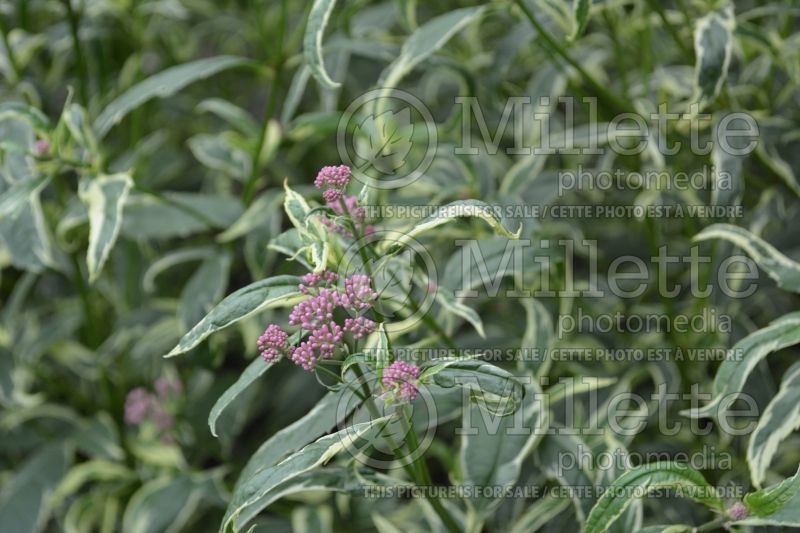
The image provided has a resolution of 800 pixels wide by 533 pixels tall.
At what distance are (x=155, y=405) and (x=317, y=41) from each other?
74 centimetres

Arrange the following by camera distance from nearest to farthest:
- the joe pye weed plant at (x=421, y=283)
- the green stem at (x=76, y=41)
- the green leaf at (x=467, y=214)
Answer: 1. the green leaf at (x=467, y=214)
2. the joe pye weed plant at (x=421, y=283)
3. the green stem at (x=76, y=41)

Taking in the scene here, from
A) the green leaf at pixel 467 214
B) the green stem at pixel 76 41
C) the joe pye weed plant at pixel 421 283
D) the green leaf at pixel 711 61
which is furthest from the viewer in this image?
the green stem at pixel 76 41

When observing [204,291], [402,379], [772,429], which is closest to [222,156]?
[204,291]

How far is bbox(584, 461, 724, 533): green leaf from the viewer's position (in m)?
0.79

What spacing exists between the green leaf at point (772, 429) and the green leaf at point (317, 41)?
1.88ft

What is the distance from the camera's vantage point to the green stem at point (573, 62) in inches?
44.3

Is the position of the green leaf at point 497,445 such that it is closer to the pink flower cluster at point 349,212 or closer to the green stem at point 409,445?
the green stem at point 409,445

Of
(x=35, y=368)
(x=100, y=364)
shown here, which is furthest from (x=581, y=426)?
(x=35, y=368)

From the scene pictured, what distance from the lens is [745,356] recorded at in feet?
3.16

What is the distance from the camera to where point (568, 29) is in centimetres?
124

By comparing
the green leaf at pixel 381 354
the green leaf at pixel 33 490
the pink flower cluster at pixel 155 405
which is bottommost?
the green leaf at pixel 33 490

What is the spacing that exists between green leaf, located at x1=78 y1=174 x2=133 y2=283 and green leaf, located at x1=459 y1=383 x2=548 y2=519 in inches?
18.7

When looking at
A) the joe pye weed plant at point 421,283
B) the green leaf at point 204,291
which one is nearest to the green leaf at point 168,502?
the joe pye weed plant at point 421,283

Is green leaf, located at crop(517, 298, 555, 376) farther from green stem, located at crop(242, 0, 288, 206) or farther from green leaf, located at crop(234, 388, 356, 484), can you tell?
green stem, located at crop(242, 0, 288, 206)
